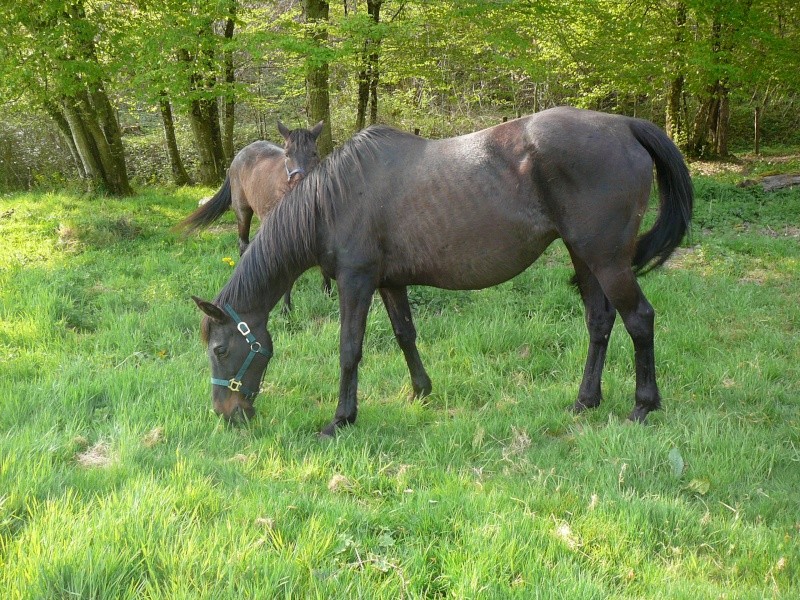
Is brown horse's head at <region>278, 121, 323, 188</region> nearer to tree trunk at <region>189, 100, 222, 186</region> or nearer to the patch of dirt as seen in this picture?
the patch of dirt

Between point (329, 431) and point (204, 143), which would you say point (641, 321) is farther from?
point (204, 143)

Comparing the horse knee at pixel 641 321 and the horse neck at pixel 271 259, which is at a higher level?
the horse neck at pixel 271 259

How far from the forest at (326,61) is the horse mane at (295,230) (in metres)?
6.18

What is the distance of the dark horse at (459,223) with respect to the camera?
12.2 ft

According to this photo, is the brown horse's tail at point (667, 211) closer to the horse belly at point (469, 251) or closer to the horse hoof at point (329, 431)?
the horse belly at point (469, 251)

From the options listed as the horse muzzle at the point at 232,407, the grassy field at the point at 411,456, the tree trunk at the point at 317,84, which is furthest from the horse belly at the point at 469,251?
the tree trunk at the point at 317,84

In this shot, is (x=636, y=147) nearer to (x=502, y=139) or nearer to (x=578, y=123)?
(x=578, y=123)

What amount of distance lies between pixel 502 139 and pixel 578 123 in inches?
19.2

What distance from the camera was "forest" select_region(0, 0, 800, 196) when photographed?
33.5ft

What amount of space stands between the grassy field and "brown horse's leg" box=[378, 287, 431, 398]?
158mm

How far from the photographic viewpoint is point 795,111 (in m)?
23.9

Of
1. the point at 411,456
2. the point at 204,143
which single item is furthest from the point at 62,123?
the point at 411,456

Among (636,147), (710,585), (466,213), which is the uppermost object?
(636,147)

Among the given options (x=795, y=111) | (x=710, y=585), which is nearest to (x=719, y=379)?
(x=710, y=585)
